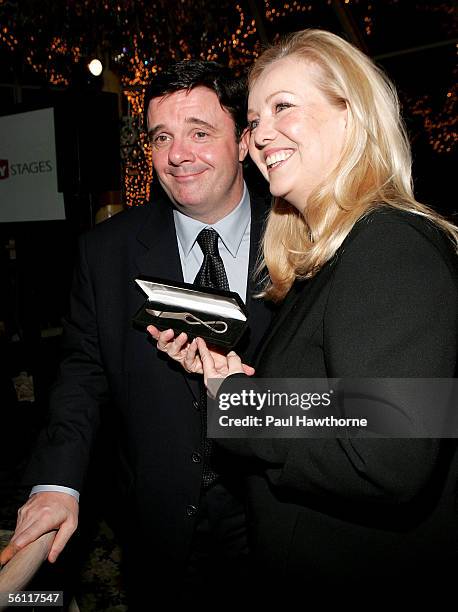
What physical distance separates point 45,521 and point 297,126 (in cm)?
97

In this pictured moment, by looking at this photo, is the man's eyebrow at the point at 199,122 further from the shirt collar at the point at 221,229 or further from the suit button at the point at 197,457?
the suit button at the point at 197,457

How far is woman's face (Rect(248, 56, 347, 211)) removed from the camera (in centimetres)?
114

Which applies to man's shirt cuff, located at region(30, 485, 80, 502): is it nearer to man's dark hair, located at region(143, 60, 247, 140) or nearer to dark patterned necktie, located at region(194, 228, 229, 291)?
dark patterned necktie, located at region(194, 228, 229, 291)

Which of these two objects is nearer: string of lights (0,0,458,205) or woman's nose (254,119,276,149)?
woman's nose (254,119,276,149)

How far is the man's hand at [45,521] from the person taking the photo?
3.61 feet

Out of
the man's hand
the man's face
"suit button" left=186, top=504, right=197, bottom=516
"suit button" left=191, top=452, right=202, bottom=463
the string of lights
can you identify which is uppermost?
the string of lights

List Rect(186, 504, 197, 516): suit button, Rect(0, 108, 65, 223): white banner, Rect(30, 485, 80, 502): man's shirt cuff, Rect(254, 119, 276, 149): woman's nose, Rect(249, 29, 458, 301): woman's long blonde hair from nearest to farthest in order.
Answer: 1. Rect(249, 29, 458, 301): woman's long blonde hair
2. Rect(254, 119, 276, 149): woman's nose
3. Rect(30, 485, 80, 502): man's shirt cuff
4. Rect(186, 504, 197, 516): suit button
5. Rect(0, 108, 65, 223): white banner


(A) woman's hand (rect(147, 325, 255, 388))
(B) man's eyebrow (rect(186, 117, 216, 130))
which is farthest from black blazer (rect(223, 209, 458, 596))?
(B) man's eyebrow (rect(186, 117, 216, 130))

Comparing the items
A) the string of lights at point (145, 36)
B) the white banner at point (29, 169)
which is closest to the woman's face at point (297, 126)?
the white banner at point (29, 169)

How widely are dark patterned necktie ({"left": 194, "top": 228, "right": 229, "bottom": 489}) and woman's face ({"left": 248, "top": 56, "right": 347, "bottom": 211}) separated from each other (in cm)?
46

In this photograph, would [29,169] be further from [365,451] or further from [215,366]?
[365,451]

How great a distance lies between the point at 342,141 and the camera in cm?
114

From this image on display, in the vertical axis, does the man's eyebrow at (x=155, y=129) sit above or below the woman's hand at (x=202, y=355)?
above

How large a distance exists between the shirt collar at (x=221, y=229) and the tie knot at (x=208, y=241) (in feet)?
0.07
